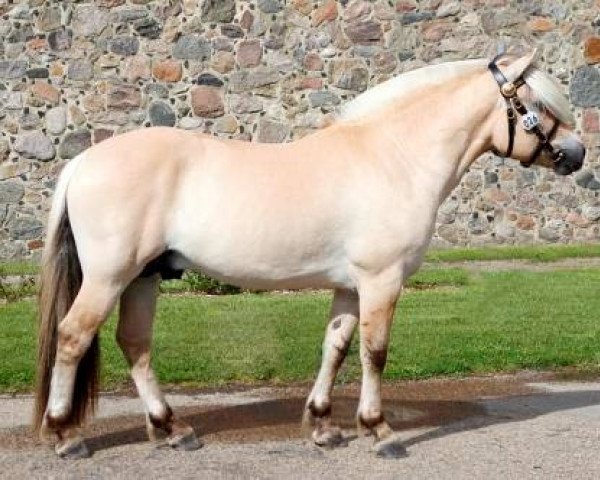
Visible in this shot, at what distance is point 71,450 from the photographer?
5957 millimetres

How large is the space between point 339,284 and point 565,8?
34.0 feet

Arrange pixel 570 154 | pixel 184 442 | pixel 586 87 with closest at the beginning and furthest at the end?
pixel 184 442, pixel 570 154, pixel 586 87

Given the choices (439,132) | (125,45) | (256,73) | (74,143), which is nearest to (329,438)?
(439,132)

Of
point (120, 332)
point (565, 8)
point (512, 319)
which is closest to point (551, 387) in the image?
point (512, 319)

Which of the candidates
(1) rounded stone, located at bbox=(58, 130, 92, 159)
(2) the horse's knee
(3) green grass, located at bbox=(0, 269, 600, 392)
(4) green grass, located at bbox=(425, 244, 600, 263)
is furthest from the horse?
(1) rounded stone, located at bbox=(58, 130, 92, 159)

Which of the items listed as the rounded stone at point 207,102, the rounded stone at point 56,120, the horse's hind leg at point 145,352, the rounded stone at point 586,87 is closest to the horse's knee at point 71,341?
the horse's hind leg at point 145,352

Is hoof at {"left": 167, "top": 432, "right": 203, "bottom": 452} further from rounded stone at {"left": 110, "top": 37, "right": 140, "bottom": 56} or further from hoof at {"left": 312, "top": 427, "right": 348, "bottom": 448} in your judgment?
rounded stone at {"left": 110, "top": 37, "right": 140, "bottom": 56}

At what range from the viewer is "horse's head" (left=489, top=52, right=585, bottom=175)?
6.43 metres

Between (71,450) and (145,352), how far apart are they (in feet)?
2.21

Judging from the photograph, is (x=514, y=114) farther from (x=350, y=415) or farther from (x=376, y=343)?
(x=350, y=415)

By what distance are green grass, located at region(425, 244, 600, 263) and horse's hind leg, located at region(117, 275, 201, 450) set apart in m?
8.30

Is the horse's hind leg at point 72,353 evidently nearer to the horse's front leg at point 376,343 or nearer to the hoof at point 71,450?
the hoof at point 71,450

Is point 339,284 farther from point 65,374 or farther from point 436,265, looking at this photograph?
point 436,265

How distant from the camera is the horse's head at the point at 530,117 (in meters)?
6.43
